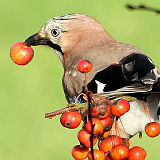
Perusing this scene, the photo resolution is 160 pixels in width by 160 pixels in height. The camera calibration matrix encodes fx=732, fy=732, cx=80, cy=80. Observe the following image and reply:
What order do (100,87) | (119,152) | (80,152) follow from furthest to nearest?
1. (100,87)
2. (80,152)
3. (119,152)

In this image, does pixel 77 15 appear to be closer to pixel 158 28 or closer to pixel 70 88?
pixel 70 88

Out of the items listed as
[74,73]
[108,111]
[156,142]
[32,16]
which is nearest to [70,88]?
[74,73]

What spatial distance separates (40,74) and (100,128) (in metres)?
6.57

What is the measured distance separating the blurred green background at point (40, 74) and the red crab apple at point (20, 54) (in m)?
1.42

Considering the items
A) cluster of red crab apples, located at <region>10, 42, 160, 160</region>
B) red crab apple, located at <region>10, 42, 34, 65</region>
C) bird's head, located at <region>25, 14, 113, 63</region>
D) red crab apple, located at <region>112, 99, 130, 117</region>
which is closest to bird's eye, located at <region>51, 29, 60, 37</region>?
bird's head, located at <region>25, 14, 113, 63</region>

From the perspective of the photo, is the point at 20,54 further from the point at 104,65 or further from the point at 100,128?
the point at 100,128

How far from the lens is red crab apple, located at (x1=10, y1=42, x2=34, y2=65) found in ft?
16.3

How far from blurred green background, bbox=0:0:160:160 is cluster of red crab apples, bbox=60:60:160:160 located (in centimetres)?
231

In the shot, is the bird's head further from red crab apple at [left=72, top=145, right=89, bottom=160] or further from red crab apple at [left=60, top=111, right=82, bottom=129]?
red crab apple at [left=60, top=111, right=82, bottom=129]

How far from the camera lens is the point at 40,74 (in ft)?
34.9

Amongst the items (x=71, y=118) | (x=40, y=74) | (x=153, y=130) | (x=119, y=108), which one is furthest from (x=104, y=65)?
(x=40, y=74)

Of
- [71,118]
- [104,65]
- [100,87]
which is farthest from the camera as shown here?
[104,65]

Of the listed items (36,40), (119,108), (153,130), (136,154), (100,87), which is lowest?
(136,154)

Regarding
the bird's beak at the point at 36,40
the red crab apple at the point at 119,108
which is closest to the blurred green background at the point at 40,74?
the bird's beak at the point at 36,40
